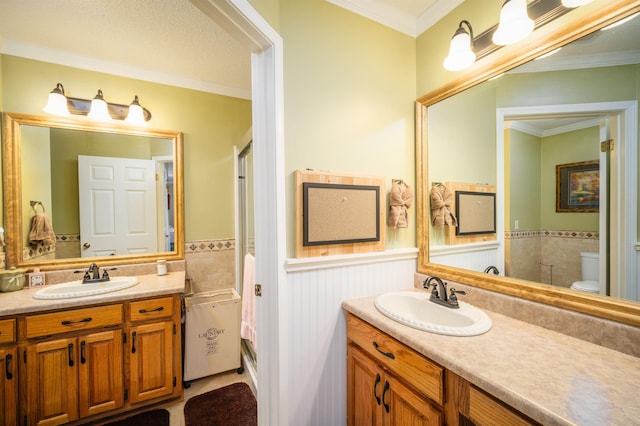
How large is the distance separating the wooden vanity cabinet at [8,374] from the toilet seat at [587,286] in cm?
287

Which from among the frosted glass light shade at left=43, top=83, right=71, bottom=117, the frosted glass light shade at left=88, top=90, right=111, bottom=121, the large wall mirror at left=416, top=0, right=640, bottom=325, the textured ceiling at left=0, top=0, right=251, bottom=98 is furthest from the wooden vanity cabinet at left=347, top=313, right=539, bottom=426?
the frosted glass light shade at left=43, top=83, right=71, bottom=117

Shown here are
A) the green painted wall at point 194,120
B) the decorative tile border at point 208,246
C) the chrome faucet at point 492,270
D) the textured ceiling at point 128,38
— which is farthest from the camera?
the decorative tile border at point 208,246

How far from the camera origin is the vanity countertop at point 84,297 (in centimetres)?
143

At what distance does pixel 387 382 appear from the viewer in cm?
108

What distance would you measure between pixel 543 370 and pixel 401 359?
45 centimetres

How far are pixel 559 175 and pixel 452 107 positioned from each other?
0.69 meters

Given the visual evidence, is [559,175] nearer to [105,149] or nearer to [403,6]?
[403,6]

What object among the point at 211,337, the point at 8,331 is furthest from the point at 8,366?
the point at 211,337

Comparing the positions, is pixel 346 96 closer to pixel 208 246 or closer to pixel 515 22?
pixel 515 22

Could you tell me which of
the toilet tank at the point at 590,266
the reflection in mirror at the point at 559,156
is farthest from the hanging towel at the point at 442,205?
the toilet tank at the point at 590,266

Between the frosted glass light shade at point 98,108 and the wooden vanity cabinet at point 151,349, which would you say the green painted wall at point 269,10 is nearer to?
the frosted glass light shade at point 98,108

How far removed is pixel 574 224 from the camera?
3.39ft

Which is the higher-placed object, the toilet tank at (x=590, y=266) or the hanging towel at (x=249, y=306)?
the toilet tank at (x=590, y=266)

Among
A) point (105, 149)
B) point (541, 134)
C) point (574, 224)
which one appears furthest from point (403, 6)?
point (105, 149)
